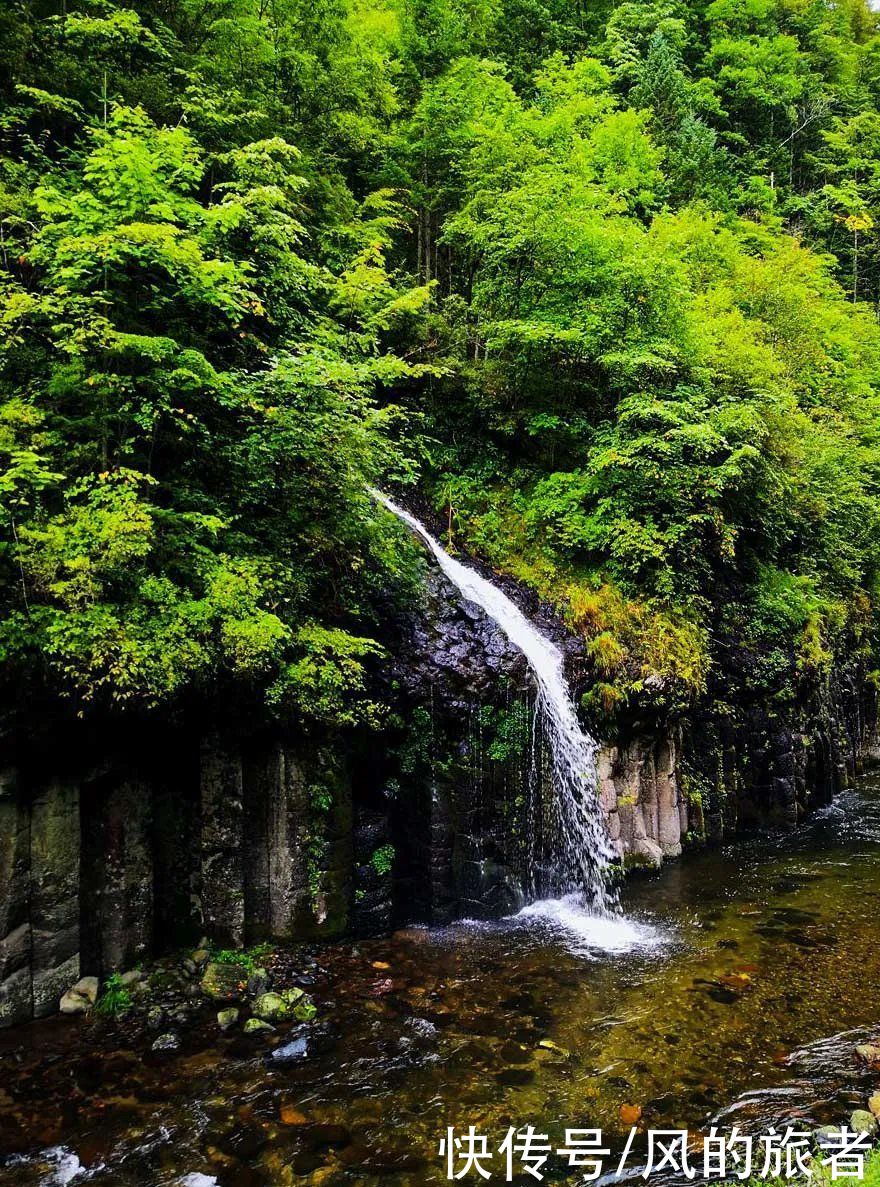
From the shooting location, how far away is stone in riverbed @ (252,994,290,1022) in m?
6.97

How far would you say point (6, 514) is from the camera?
21.1 ft

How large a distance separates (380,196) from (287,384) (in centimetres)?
975

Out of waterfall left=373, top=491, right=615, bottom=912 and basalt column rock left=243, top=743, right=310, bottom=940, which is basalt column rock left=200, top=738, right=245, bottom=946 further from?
waterfall left=373, top=491, right=615, bottom=912

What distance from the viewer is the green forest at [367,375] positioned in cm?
709

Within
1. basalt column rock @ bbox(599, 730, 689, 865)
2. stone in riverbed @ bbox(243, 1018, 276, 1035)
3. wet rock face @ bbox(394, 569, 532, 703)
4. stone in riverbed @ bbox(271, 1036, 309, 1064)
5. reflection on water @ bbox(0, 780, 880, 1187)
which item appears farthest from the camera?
basalt column rock @ bbox(599, 730, 689, 865)

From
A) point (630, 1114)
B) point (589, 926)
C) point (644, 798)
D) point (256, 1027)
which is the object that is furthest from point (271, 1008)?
point (644, 798)

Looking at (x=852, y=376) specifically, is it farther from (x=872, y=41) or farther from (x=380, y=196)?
(x=872, y=41)

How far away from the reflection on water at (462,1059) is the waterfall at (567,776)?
3.51ft

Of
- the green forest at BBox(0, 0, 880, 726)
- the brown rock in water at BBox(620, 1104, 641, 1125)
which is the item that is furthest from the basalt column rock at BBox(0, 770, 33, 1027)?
the brown rock in water at BBox(620, 1104, 641, 1125)

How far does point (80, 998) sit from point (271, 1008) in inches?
73.6

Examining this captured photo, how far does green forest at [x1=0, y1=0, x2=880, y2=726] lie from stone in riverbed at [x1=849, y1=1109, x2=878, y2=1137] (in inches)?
235

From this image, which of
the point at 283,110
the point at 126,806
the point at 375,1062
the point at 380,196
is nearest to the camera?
the point at 375,1062

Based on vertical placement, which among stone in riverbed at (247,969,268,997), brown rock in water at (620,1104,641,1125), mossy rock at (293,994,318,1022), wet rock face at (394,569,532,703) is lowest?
brown rock in water at (620,1104,641,1125)

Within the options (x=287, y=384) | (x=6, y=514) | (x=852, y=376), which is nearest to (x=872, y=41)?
A: (x=852, y=376)
